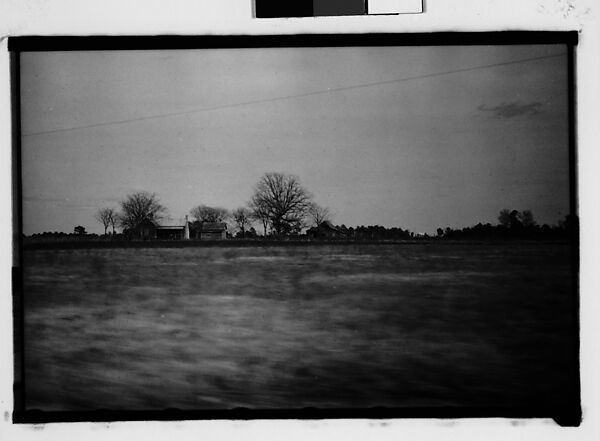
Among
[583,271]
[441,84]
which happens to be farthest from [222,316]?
[583,271]

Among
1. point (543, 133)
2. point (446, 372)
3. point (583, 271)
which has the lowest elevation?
point (446, 372)

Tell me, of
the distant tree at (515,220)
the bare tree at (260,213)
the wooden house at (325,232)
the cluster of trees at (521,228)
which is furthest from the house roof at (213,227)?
the distant tree at (515,220)

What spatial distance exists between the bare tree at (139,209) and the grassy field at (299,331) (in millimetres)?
116

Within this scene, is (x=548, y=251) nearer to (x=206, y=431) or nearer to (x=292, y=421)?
(x=292, y=421)

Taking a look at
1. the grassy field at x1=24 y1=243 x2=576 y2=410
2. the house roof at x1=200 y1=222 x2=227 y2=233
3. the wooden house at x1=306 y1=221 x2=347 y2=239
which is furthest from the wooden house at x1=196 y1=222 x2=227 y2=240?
the wooden house at x1=306 y1=221 x2=347 y2=239

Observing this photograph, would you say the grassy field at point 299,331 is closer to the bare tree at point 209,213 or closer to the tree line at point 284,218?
the tree line at point 284,218

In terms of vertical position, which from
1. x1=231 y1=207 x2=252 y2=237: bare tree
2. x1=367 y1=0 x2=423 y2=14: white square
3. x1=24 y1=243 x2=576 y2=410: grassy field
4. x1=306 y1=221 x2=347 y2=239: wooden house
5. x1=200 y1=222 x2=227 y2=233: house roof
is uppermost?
x1=367 y1=0 x2=423 y2=14: white square

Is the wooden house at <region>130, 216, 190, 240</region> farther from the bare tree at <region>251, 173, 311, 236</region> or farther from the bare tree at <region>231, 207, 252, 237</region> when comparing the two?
the bare tree at <region>251, 173, 311, 236</region>

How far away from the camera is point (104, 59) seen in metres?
2.07

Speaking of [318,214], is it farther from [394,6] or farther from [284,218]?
[394,6]

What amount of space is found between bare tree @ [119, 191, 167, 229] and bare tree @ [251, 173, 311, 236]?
36cm

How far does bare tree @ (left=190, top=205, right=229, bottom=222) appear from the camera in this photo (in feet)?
6.84

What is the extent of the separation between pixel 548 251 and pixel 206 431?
1430 millimetres

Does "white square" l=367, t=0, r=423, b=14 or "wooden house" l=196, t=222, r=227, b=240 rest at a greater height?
"white square" l=367, t=0, r=423, b=14
